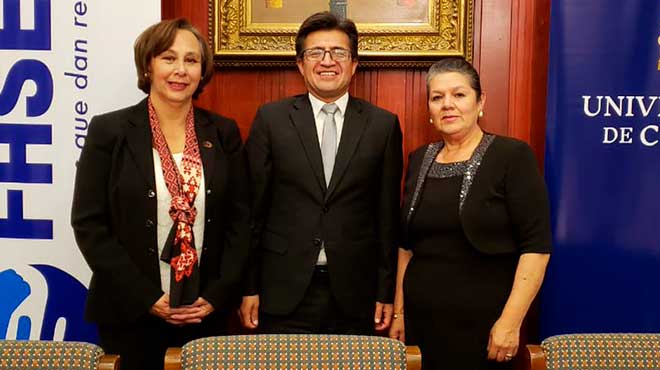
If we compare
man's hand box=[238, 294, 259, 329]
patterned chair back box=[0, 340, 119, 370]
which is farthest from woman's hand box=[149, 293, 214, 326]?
patterned chair back box=[0, 340, 119, 370]

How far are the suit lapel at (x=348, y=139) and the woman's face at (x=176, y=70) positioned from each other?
1.76ft

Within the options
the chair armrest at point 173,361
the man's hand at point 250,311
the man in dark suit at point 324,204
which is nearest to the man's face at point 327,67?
the man in dark suit at point 324,204

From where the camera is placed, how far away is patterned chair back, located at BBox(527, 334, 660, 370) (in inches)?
60.4

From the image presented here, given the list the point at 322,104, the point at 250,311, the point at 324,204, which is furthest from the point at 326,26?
the point at 250,311

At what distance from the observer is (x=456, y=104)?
2.07 m

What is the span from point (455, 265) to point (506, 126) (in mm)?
1059

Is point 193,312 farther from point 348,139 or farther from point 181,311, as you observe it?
point 348,139

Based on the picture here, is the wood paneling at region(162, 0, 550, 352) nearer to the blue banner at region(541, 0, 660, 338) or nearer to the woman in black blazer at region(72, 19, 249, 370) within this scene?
the blue banner at region(541, 0, 660, 338)

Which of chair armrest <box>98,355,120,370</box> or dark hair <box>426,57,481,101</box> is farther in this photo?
dark hair <box>426,57,481,101</box>

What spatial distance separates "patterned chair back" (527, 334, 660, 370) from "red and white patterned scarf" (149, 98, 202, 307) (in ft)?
3.51

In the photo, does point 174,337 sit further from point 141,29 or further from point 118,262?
point 141,29

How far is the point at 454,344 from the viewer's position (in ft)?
6.59

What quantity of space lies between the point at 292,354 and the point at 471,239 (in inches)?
29.1

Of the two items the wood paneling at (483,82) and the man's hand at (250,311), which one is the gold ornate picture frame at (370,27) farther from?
the man's hand at (250,311)
